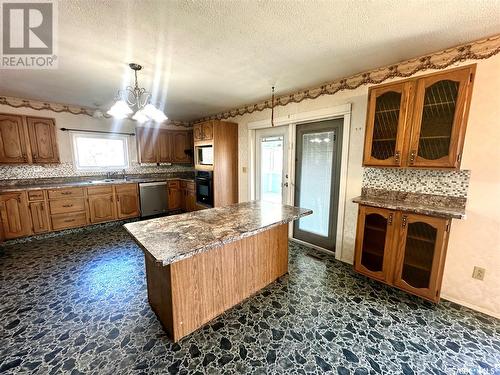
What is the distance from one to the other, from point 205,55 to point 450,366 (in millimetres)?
3156

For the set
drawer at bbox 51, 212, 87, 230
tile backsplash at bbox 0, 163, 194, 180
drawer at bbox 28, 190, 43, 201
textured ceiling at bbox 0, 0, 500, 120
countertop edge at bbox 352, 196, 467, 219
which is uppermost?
textured ceiling at bbox 0, 0, 500, 120

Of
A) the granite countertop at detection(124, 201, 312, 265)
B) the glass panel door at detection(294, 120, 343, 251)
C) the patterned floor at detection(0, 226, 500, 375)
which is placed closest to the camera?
the granite countertop at detection(124, 201, 312, 265)

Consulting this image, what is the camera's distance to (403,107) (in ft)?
6.54

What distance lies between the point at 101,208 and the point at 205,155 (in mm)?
2257

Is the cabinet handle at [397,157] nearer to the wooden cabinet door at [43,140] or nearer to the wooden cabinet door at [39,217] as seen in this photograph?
the wooden cabinet door at [39,217]

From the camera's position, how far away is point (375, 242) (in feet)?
7.61

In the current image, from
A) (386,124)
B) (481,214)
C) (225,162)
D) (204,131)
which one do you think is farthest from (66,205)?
(481,214)

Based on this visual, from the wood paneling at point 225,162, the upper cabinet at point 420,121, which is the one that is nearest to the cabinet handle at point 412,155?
the upper cabinet at point 420,121

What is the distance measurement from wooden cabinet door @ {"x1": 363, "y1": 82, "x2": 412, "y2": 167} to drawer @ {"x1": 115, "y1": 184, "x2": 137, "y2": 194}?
4.31m

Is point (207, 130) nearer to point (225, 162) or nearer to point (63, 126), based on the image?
point (225, 162)

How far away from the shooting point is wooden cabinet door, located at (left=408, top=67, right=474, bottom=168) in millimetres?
1734

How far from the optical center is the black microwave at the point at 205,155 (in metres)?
4.16

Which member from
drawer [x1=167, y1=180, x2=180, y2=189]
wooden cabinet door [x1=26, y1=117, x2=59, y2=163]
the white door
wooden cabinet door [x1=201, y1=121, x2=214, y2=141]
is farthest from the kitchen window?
the white door

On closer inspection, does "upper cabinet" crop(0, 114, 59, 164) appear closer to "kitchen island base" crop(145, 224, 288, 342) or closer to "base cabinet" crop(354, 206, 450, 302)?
"kitchen island base" crop(145, 224, 288, 342)
